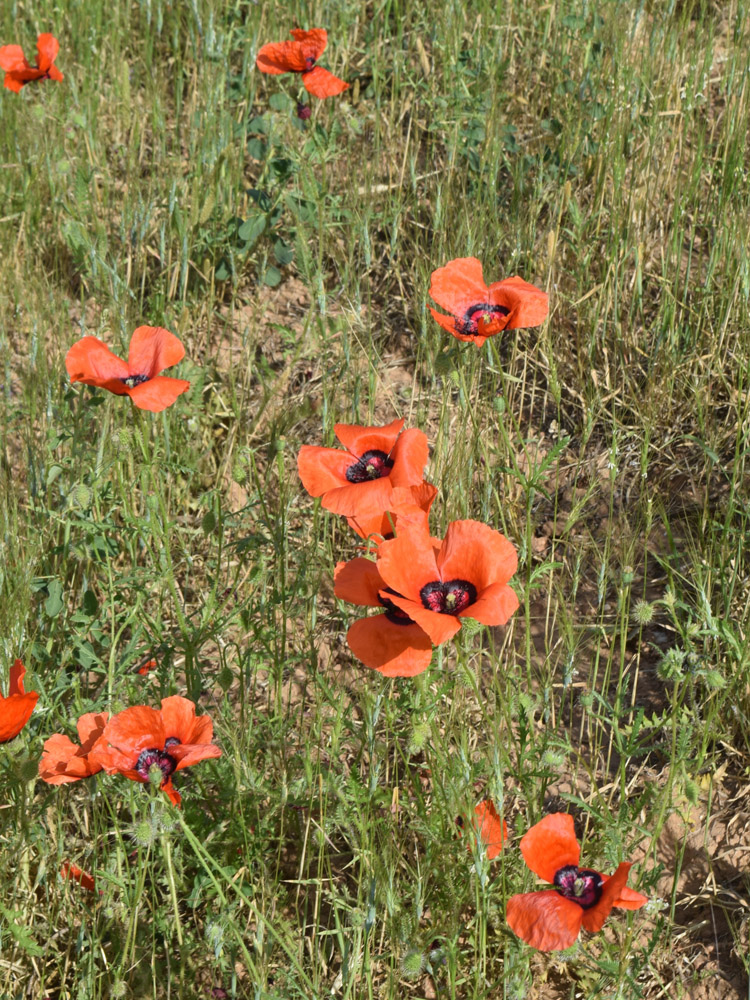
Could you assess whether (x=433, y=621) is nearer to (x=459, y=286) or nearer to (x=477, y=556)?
(x=477, y=556)

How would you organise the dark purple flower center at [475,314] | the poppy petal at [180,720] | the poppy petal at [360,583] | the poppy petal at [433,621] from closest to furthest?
1. the poppy petal at [433,621]
2. the poppy petal at [360,583]
3. the poppy petal at [180,720]
4. the dark purple flower center at [475,314]

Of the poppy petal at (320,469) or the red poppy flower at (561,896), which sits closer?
the red poppy flower at (561,896)

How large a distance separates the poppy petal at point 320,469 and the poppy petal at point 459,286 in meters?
0.48

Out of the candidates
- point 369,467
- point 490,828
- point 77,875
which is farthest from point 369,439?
point 77,875

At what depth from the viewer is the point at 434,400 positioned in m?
3.25

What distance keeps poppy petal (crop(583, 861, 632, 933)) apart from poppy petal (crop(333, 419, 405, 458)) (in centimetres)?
80

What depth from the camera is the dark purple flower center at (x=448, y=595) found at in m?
1.71

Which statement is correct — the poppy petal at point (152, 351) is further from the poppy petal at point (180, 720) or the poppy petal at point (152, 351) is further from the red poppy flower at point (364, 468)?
the poppy petal at point (180, 720)

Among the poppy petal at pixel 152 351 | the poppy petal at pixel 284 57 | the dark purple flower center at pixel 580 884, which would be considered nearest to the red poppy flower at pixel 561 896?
the dark purple flower center at pixel 580 884

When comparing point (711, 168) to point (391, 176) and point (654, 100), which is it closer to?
point (654, 100)

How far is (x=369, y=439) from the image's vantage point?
2.00 metres

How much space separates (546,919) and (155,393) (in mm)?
1115

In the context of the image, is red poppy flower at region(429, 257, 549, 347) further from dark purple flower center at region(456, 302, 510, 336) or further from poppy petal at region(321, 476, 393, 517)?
poppy petal at region(321, 476, 393, 517)

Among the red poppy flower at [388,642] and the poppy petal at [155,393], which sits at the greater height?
the poppy petal at [155,393]
